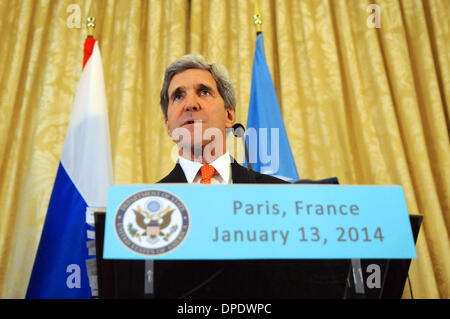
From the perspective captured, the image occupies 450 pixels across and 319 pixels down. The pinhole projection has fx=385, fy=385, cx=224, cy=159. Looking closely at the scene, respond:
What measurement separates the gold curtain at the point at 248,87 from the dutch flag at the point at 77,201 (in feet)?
0.97

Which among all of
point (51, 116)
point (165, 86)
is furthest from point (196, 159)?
point (51, 116)

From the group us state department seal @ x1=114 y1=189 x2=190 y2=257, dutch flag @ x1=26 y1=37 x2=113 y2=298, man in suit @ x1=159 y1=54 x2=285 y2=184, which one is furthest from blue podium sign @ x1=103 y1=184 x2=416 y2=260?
dutch flag @ x1=26 y1=37 x2=113 y2=298

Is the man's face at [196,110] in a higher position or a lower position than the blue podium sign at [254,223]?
higher

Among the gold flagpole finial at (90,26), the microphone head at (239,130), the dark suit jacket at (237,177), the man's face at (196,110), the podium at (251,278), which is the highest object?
the gold flagpole finial at (90,26)

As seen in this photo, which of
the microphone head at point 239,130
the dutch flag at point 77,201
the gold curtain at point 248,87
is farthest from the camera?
the gold curtain at point 248,87

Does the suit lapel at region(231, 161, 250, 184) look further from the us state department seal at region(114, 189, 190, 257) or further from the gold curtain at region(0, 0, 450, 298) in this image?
the gold curtain at region(0, 0, 450, 298)

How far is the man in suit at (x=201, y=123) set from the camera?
1604 mm

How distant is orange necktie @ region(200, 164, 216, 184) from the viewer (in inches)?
61.2

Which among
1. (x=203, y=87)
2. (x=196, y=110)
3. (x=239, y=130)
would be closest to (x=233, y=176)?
(x=239, y=130)

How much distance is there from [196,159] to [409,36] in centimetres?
217

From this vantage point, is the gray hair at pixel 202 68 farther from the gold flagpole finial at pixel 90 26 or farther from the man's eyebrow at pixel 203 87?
the gold flagpole finial at pixel 90 26

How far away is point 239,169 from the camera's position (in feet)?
5.42

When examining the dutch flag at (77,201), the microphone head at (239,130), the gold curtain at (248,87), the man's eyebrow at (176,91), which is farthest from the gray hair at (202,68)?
the gold curtain at (248,87)

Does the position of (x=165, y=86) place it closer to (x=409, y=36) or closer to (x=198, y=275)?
(x=198, y=275)
